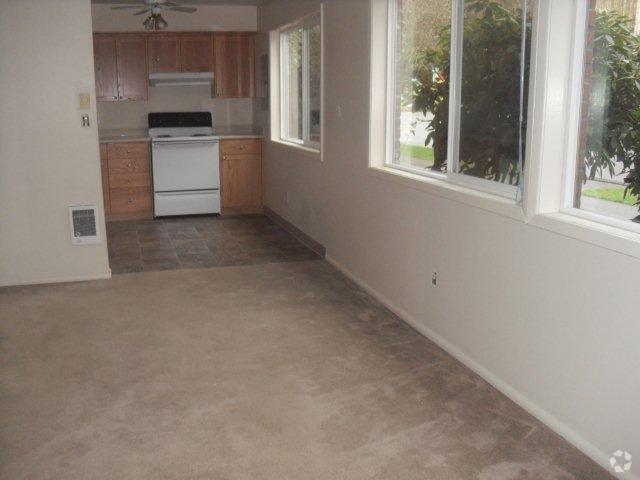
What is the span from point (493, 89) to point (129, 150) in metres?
5.09

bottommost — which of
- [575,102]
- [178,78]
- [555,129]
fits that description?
[555,129]

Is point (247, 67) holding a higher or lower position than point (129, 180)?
higher

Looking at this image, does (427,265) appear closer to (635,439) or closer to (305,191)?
(635,439)

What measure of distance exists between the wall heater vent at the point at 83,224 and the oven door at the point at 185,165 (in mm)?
2462

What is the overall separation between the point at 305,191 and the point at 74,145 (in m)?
2.09

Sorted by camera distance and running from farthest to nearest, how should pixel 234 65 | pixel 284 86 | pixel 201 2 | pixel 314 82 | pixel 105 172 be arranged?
pixel 234 65 < pixel 201 2 < pixel 105 172 < pixel 284 86 < pixel 314 82

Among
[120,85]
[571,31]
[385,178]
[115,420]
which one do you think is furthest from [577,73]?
[120,85]

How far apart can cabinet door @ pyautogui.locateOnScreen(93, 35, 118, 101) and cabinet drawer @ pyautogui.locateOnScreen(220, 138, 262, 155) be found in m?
1.36

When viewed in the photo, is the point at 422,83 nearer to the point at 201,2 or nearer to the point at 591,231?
the point at 591,231

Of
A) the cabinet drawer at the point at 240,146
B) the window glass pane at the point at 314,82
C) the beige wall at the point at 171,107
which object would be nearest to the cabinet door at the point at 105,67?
the beige wall at the point at 171,107

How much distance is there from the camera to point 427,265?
384 cm

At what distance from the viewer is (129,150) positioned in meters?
7.49

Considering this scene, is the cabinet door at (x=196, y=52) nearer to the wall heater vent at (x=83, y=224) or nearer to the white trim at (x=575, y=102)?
the wall heater vent at (x=83, y=224)

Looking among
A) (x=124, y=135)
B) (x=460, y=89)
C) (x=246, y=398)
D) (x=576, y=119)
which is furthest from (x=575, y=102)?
(x=124, y=135)
